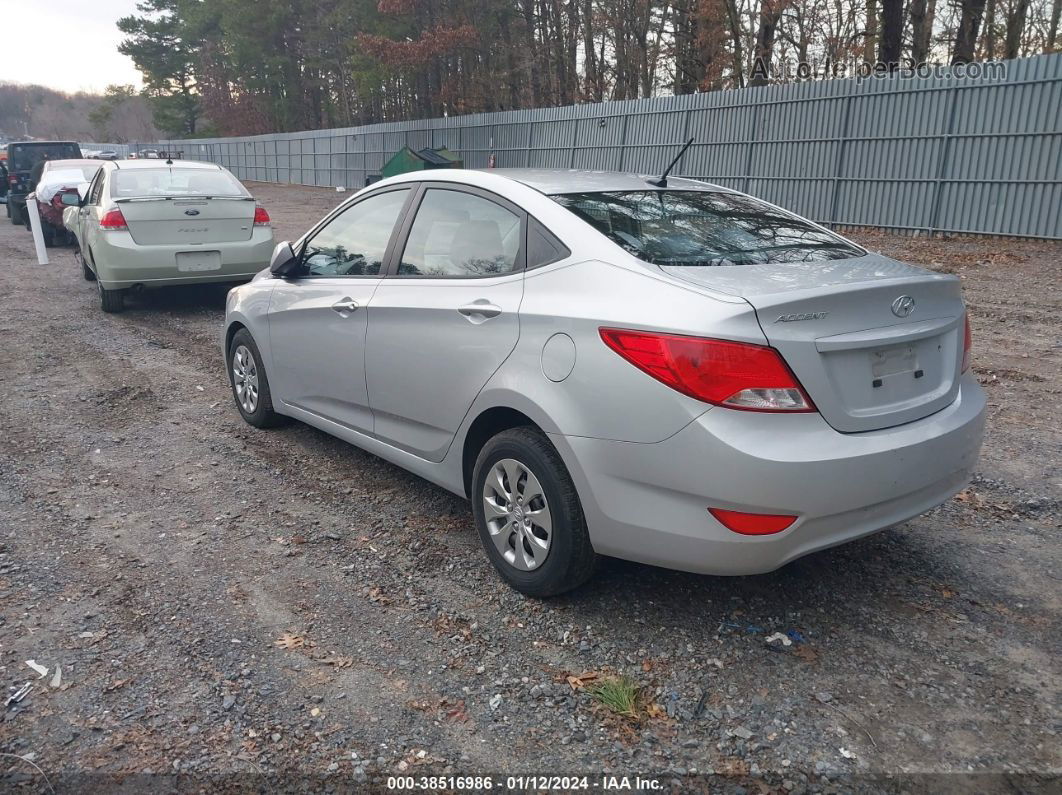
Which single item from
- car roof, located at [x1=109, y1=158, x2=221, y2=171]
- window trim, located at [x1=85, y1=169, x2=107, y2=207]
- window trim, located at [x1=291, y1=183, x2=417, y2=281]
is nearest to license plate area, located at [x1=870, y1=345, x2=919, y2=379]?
window trim, located at [x1=291, y1=183, x2=417, y2=281]

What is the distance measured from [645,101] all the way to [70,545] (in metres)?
17.6

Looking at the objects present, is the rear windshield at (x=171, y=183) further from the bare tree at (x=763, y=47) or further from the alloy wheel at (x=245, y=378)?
the bare tree at (x=763, y=47)

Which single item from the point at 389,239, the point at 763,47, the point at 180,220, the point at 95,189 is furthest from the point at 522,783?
the point at 763,47

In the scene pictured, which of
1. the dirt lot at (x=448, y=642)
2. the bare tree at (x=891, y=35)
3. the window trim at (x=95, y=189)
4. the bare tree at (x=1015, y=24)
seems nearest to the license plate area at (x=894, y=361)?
the dirt lot at (x=448, y=642)

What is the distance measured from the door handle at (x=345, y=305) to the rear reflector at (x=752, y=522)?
7.54 ft

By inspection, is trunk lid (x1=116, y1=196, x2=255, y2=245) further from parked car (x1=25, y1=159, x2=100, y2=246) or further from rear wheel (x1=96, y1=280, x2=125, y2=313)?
parked car (x1=25, y1=159, x2=100, y2=246)

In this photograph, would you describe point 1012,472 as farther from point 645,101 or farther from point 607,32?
point 607,32

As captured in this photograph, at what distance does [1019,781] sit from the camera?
8.09 feet

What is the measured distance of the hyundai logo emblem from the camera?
3111 millimetres

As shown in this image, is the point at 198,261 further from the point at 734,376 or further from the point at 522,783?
the point at 522,783

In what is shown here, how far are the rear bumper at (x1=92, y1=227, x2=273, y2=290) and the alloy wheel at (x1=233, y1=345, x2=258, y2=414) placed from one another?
13.2 ft

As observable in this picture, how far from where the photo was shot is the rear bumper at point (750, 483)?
2779 millimetres

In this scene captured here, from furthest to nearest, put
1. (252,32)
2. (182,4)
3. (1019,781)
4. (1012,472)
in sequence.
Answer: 1. (182,4)
2. (252,32)
3. (1012,472)
4. (1019,781)

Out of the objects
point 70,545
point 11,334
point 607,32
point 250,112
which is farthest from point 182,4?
point 70,545
